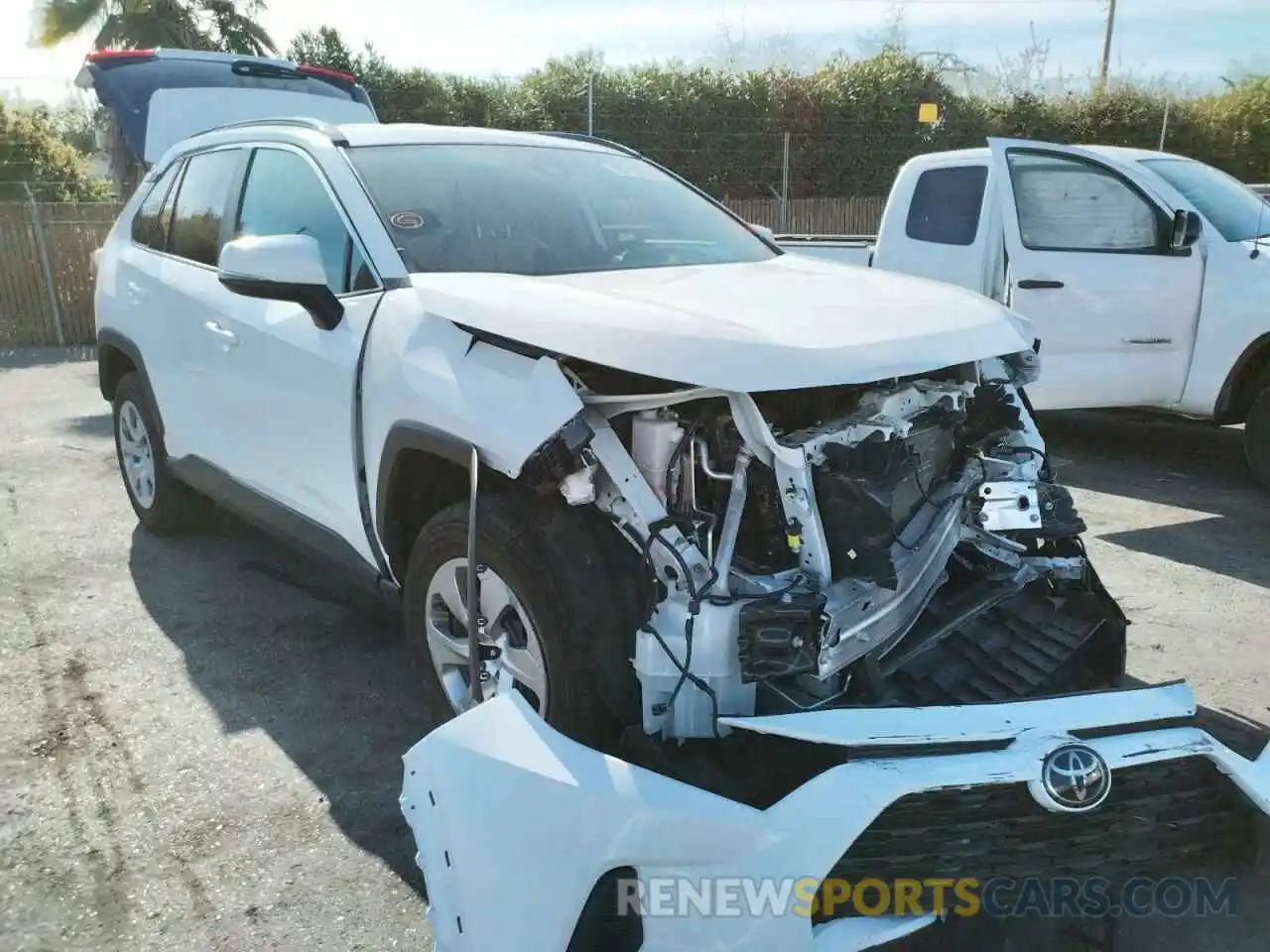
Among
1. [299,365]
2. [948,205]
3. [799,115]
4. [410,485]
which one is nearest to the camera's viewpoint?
[410,485]

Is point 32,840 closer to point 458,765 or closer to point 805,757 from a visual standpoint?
point 458,765

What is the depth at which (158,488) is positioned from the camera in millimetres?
5164

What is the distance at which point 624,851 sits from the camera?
1958 mm

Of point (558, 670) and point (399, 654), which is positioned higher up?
point (558, 670)

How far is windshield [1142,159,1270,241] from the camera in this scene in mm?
6305

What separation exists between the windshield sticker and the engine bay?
3.50 ft

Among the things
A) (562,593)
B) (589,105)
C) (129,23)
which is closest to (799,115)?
(589,105)

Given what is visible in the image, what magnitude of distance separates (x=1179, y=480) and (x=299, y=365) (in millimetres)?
5453

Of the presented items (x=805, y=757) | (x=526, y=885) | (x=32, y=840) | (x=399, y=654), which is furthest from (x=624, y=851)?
(x=399, y=654)

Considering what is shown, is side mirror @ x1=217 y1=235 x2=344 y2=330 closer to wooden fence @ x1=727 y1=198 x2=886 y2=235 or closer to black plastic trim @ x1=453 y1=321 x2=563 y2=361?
black plastic trim @ x1=453 y1=321 x2=563 y2=361

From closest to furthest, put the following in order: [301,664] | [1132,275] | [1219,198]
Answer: [301,664], [1132,275], [1219,198]

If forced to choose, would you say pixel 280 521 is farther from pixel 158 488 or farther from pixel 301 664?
pixel 158 488

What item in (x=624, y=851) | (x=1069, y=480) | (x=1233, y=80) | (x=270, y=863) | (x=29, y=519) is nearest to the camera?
(x=624, y=851)

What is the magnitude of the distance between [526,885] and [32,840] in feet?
5.74
